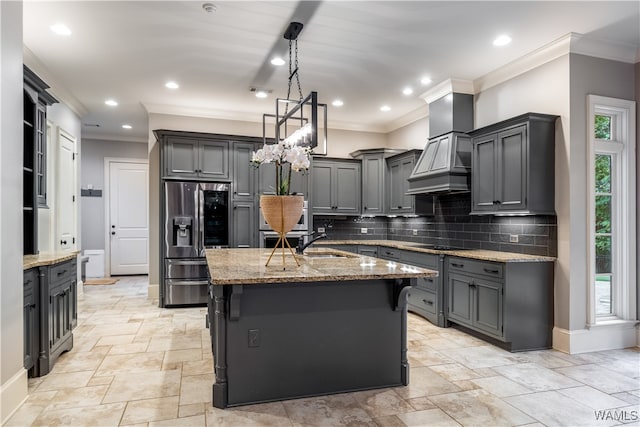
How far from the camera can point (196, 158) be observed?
5.54m

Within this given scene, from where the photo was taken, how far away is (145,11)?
3.15m

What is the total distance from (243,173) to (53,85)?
2.59 m

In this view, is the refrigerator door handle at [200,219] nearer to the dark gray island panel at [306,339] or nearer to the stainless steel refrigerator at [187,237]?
the stainless steel refrigerator at [187,237]

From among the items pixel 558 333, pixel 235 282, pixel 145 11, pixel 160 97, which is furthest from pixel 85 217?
pixel 558 333

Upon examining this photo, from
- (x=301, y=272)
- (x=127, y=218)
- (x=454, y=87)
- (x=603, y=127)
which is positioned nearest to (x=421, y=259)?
(x=454, y=87)

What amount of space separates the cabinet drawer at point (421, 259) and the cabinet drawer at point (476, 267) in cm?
21

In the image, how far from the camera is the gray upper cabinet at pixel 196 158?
543cm

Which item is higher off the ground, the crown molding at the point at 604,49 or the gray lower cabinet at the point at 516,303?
the crown molding at the point at 604,49

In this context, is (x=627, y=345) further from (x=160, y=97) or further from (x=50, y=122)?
(x=50, y=122)

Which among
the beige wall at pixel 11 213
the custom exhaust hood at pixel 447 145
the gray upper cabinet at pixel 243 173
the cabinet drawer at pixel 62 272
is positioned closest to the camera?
the beige wall at pixel 11 213

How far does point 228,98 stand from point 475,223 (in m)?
3.67

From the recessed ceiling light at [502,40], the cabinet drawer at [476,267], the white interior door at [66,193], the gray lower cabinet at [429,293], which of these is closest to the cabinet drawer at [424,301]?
the gray lower cabinet at [429,293]

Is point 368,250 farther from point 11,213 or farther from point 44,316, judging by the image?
point 11,213

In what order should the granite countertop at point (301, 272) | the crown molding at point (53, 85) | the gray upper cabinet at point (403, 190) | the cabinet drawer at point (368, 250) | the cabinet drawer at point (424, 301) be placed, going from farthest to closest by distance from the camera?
the cabinet drawer at point (368, 250) → the gray upper cabinet at point (403, 190) → the cabinet drawer at point (424, 301) → the crown molding at point (53, 85) → the granite countertop at point (301, 272)
